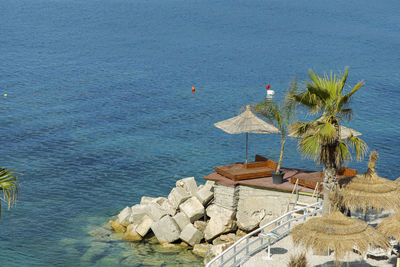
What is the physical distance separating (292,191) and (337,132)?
709 cm

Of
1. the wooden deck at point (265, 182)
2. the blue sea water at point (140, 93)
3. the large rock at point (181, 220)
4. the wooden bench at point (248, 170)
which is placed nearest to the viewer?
the wooden deck at point (265, 182)

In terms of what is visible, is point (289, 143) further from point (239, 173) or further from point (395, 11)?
point (395, 11)

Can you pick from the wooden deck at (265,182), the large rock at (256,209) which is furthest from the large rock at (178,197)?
the large rock at (256,209)

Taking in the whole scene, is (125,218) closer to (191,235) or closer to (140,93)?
(191,235)

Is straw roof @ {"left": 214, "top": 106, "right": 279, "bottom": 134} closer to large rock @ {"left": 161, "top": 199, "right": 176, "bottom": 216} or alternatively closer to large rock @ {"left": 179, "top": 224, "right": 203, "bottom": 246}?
large rock @ {"left": 161, "top": 199, "right": 176, "bottom": 216}

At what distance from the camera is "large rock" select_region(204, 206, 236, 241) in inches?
1195

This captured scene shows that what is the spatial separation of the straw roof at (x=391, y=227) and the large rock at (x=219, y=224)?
10.7 metres

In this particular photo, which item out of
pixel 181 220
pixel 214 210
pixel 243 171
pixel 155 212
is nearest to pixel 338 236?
pixel 214 210

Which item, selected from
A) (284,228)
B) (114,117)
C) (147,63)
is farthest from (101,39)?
(284,228)

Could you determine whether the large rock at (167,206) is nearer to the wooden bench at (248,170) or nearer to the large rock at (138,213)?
the large rock at (138,213)

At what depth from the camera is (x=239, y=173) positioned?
3148cm

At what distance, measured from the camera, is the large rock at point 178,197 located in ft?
108

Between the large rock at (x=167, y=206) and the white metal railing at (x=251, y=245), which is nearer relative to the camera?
the white metal railing at (x=251, y=245)

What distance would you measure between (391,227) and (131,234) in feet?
54.1
